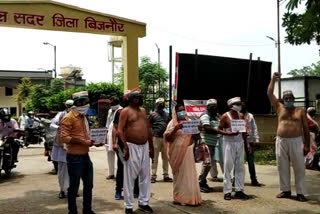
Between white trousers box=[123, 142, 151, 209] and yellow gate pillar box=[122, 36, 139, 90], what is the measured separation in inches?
154

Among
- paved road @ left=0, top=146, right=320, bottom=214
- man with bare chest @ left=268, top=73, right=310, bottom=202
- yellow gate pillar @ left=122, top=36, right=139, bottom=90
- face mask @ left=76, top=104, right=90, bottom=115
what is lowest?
paved road @ left=0, top=146, right=320, bottom=214

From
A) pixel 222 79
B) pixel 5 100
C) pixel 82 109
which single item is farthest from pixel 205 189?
pixel 5 100

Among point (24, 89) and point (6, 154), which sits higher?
point (24, 89)

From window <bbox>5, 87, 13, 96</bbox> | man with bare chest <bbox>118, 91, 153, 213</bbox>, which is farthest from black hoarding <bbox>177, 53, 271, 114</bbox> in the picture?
window <bbox>5, 87, 13, 96</bbox>

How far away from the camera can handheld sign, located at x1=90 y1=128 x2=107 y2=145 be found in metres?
5.68

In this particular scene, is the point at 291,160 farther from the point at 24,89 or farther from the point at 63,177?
the point at 24,89

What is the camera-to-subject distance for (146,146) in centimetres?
601

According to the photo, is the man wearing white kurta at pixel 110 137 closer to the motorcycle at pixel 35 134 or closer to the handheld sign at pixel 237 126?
the handheld sign at pixel 237 126

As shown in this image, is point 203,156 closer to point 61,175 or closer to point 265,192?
point 265,192

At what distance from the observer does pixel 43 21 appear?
28.7ft

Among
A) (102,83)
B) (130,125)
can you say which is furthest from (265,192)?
(102,83)

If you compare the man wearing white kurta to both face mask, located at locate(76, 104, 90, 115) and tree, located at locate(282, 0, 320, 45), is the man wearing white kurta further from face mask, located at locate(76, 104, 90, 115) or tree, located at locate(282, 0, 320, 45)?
tree, located at locate(282, 0, 320, 45)

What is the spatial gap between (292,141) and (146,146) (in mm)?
2439

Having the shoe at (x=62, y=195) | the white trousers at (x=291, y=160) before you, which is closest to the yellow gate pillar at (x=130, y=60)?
the shoe at (x=62, y=195)
